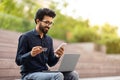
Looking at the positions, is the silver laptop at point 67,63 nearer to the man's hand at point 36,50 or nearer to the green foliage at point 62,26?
the man's hand at point 36,50

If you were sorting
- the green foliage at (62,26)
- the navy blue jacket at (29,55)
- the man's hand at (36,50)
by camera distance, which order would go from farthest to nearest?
the green foliage at (62,26), the navy blue jacket at (29,55), the man's hand at (36,50)

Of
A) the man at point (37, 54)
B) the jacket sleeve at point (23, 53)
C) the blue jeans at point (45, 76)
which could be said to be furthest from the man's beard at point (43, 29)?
the blue jeans at point (45, 76)

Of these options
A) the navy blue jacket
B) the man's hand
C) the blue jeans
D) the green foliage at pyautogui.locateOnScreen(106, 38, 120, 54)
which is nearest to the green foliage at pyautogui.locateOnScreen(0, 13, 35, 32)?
the green foliage at pyautogui.locateOnScreen(106, 38, 120, 54)

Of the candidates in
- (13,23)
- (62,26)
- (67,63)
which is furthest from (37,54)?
(62,26)

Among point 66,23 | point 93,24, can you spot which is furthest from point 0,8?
point 93,24

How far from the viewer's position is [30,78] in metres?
3.82

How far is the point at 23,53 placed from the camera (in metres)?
3.84

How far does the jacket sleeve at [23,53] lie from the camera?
3.74 m

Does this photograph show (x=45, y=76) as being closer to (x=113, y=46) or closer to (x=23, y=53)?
(x=23, y=53)

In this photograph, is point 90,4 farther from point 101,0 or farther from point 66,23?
point 66,23

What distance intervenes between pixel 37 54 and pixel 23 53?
0.53ft

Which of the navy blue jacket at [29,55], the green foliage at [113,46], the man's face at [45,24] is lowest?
the green foliage at [113,46]

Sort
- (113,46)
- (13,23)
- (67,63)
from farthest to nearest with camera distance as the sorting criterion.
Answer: (113,46) → (13,23) → (67,63)

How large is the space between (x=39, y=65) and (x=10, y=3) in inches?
278
